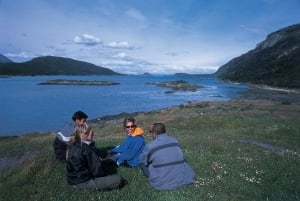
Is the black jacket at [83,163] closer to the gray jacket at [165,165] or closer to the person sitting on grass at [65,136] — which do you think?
the gray jacket at [165,165]

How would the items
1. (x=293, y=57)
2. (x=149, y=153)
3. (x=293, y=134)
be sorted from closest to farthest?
1. (x=149, y=153)
2. (x=293, y=134)
3. (x=293, y=57)

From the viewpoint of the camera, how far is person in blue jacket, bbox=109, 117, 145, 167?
38.6 ft

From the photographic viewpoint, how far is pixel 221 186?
416 inches

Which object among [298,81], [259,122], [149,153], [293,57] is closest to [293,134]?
[259,122]

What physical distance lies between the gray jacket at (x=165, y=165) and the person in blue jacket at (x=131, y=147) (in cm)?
143

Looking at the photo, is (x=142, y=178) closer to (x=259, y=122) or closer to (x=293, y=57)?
(x=259, y=122)

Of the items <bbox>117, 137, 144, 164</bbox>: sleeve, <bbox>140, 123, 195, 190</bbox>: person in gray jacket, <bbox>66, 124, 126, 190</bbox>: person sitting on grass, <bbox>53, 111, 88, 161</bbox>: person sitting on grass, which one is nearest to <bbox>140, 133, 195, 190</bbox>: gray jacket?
<bbox>140, 123, 195, 190</bbox>: person in gray jacket

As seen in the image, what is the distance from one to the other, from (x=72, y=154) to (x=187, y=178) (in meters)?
3.71

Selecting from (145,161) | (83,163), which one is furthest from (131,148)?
(83,163)

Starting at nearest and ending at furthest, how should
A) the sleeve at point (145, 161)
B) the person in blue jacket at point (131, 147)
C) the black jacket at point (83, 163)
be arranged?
the black jacket at point (83, 163)
the sleeve at point (145, 161)
the person in blue jacket at point (131, 147)

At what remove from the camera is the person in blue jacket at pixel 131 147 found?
11.8m

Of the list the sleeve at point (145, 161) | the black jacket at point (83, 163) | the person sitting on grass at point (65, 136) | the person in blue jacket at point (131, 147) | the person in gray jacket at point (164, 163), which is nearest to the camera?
the black jacket at point (83, 163)

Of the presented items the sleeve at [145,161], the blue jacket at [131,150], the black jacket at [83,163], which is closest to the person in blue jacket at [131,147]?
the blue jacket at [131,150]

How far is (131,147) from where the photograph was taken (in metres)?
12.0
